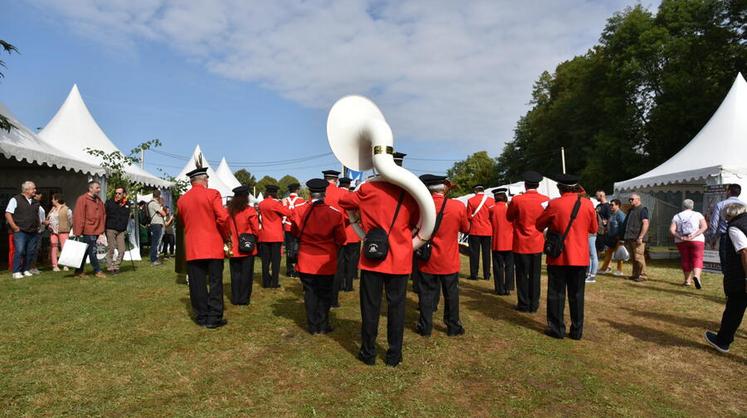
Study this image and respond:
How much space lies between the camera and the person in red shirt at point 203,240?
529 cm

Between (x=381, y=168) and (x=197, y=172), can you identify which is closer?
(x=381, y=168)

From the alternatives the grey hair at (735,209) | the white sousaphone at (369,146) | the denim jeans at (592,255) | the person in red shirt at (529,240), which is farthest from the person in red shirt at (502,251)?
the white sousaphone at (369,146)

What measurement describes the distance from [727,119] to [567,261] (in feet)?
38.1

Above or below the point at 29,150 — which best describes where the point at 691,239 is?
below

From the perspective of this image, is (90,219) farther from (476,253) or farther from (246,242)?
(476,253)

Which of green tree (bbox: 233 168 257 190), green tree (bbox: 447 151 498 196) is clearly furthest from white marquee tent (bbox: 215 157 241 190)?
green tree (bbox: 233 168 257 190)

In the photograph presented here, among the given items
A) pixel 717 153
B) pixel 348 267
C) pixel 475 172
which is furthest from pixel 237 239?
pixel 475 172

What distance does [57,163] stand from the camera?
34.0 feet

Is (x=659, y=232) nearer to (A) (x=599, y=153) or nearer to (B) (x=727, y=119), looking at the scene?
(B) (x=727, y=119)

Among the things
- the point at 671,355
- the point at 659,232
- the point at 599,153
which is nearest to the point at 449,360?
the point at 671,355

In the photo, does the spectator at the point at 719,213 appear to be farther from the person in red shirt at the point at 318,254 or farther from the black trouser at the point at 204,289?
the black trouser at the point at 204,289

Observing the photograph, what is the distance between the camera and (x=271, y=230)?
803cm

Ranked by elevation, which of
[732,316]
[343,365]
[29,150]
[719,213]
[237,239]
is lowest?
[343,365]

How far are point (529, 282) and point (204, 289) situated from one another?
4.61 m
